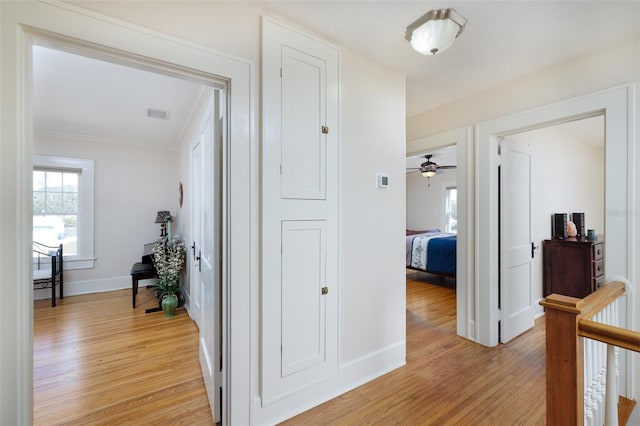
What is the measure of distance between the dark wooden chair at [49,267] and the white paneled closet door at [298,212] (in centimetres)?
394

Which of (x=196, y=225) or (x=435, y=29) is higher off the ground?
(x=435, y=29)

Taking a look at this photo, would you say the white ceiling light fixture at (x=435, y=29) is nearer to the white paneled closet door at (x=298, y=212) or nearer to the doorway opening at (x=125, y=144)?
the white paneled closet door at (x=298, y=212)

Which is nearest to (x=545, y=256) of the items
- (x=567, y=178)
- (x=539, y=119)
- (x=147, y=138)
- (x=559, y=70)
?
(x=567, y=178)

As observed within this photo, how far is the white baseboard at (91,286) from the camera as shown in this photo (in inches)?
158

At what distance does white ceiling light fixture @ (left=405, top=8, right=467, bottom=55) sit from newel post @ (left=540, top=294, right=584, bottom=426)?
64.1 inches

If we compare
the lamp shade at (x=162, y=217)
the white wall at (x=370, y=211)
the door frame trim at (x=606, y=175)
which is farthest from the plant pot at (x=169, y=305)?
the door frame trim at (x=606, y=175)

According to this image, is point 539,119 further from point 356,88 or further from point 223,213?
point 223,213

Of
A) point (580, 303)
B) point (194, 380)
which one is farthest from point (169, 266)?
point (580, 303)

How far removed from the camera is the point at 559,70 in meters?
2.20

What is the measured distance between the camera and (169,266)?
140 inches

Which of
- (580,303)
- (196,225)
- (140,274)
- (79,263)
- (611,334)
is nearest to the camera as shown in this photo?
(611,334)

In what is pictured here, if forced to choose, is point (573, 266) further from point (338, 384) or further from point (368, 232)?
point (338, 384)

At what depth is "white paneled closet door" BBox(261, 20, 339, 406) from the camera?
165cm

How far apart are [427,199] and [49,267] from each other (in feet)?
28.0
